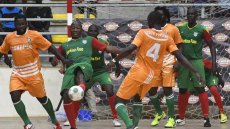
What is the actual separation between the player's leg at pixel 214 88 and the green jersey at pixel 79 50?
2.95m

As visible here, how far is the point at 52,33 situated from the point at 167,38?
4.29 m

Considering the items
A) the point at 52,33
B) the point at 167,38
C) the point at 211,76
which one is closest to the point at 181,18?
the point at 211,76

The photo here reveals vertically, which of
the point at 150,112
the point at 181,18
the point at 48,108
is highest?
the point at 181,18

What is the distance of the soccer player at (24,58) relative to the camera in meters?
10.8

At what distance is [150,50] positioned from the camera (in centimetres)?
998

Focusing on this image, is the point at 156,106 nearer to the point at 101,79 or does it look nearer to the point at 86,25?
the point at 101,79

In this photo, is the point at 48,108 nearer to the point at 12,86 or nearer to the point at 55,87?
the point at 12,86

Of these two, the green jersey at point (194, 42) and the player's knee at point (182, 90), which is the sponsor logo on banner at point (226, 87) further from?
the green jersey at point (194, 42)

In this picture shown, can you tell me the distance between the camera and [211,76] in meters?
12.8

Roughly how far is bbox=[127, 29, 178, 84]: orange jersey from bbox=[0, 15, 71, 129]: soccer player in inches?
58.6

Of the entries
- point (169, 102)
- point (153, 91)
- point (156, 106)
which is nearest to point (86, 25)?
point (153, 91)

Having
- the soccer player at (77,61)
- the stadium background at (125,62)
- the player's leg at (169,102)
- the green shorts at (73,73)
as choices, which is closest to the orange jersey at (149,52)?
the soccer player at (77,61)

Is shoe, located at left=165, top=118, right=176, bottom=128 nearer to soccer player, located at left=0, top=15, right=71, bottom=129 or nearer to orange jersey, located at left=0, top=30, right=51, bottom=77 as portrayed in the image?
soccer player, located at left=0, top=15, right=71, bottom=129

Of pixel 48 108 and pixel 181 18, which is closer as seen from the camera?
pixel 48 108
